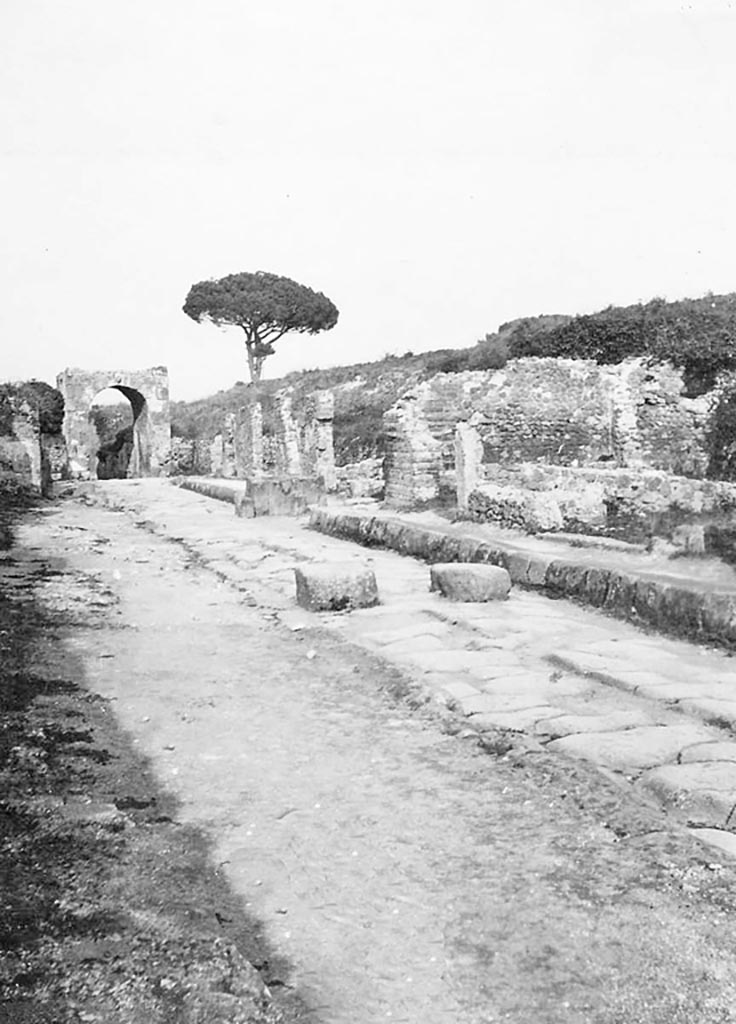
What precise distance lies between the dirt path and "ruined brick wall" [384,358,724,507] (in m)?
11.2

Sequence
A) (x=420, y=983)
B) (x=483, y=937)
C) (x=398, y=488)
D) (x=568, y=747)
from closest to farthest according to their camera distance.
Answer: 1. (x=420, y=983)
2. (x=483, y=937)
3. (x=568, y=747)
4. (x=398, y=488)

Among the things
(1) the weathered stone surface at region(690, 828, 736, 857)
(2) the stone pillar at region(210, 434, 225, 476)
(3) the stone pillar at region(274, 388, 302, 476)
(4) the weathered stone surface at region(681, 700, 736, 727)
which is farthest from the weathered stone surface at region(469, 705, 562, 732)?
(2) the stone pillar at region(210, 434, 225, 476)

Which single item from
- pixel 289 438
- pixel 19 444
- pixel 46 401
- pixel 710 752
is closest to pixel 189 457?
pixel 46 401

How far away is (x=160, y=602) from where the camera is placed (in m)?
7.82

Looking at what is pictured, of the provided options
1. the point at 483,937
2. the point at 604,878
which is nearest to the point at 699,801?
the point at 604,878

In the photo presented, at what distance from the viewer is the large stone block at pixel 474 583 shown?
294 inches

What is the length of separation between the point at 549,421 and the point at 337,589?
34.7 ft

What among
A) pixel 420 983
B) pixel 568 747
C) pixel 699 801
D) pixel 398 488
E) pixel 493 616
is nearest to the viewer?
pixel 420 983

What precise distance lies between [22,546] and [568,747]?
9432 millimetres

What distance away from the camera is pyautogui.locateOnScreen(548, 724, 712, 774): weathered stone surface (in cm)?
376

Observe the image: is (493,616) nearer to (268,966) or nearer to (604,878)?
(604,878)

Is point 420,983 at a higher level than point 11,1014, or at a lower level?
lower

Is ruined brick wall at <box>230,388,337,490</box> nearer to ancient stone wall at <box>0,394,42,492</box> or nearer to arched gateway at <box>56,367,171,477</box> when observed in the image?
arched gateway at <box>56,367,171,477</box>

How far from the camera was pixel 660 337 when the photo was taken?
969 inches
